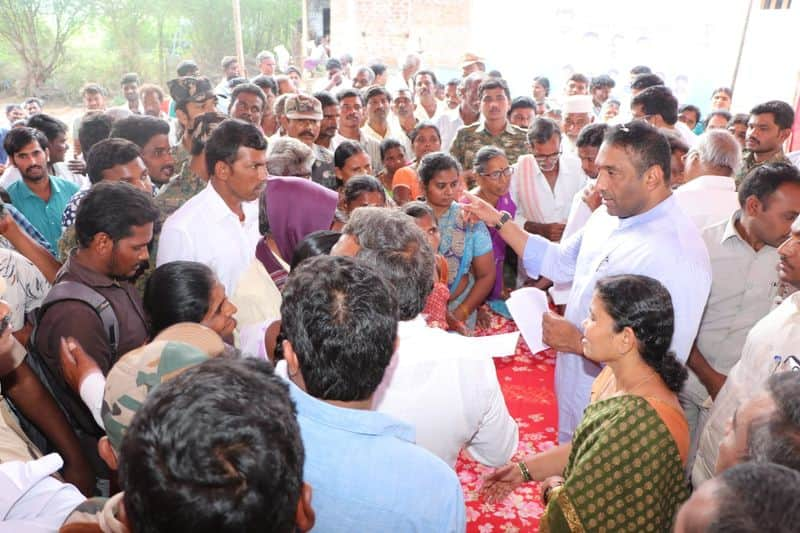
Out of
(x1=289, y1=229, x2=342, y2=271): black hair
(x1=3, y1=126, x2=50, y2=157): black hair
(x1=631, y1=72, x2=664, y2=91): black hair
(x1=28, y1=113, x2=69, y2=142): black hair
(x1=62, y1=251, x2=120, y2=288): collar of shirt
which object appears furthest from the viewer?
(x1=631, y1=72, x2=664, y2=91): black hair

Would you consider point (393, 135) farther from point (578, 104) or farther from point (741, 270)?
point (741, 270)

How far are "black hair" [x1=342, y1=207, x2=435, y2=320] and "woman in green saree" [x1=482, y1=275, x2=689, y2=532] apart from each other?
573mm

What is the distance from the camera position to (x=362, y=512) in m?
1.09

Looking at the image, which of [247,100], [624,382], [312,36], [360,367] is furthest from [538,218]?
[312,36]

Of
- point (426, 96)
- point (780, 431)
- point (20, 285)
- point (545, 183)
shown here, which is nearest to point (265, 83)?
point (426, 96)

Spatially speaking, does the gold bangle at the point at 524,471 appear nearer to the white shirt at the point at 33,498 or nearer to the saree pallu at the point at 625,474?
the saree pallu at the point at 625,474

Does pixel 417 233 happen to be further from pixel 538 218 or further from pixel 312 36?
pixel 312 36

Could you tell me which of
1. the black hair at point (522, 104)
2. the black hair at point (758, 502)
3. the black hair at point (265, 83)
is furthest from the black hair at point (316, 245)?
the black hair at point (265, 83)

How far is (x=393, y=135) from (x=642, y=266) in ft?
13.7

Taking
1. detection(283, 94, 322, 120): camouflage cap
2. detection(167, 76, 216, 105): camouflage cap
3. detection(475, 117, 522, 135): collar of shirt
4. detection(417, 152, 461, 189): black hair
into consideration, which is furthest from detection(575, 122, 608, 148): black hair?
detection(167, 76, 216, 105): camouflage cap

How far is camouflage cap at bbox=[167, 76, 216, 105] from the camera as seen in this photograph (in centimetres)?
405

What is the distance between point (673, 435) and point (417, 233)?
929 millimetres

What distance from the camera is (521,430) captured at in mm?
3160

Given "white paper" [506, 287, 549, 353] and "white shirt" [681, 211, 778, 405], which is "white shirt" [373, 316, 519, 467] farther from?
"white shirt" [681, 211, 778, 405]
